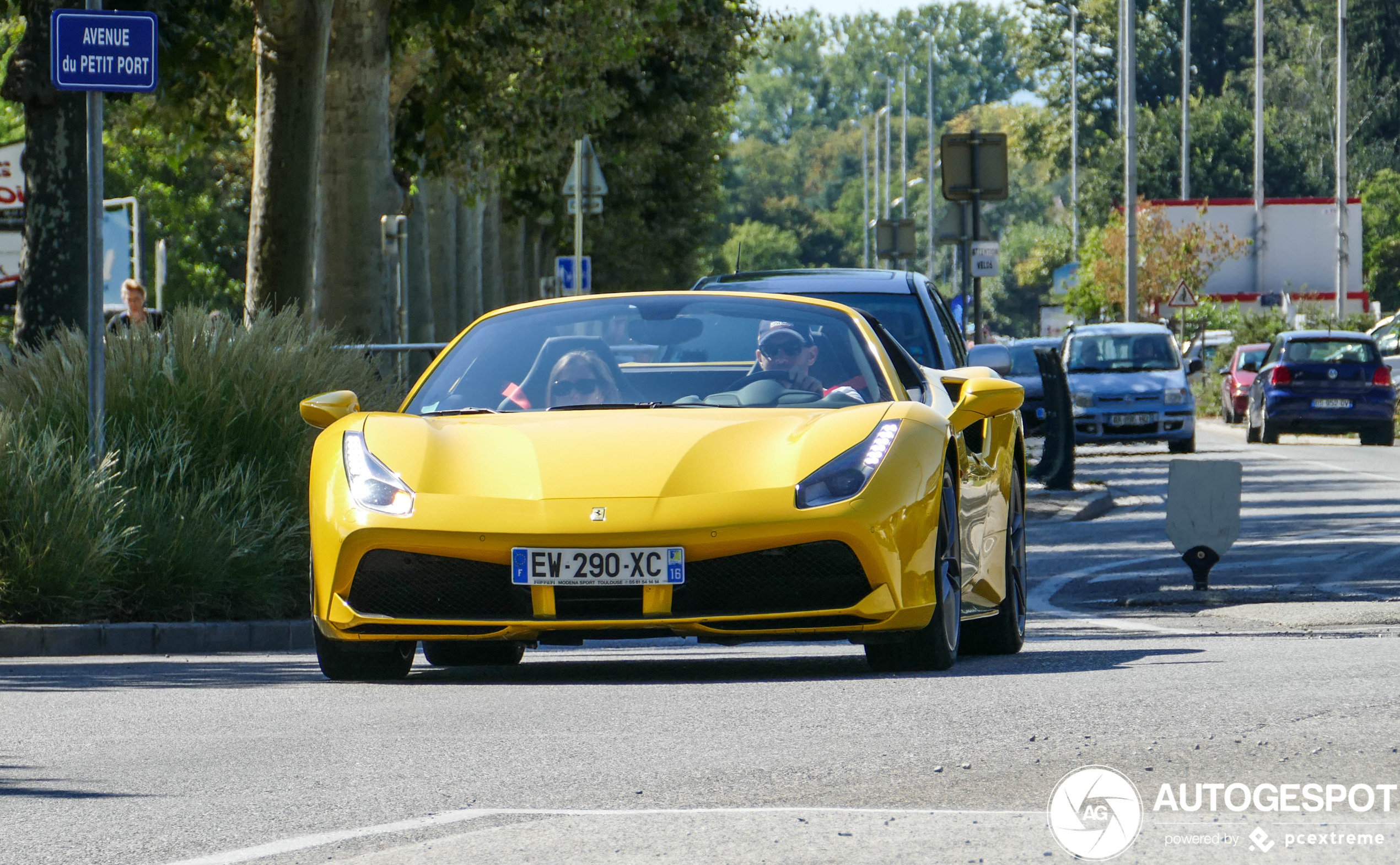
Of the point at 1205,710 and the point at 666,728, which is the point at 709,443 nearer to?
the point at 666,728

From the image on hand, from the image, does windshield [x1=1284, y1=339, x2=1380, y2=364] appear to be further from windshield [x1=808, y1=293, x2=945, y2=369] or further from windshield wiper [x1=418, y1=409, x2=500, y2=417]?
windshield wiper [x1=418, y1=409, x2=500, y2=417]

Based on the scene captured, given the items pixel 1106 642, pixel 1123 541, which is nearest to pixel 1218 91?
pixel 1123 541

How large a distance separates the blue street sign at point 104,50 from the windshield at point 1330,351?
23.0 m

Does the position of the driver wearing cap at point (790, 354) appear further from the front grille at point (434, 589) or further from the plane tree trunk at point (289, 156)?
the plane tree trunk at point (289, 156)

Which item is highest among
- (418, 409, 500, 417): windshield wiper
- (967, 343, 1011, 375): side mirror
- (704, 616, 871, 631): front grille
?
(967, 343, 1011, 375): side mirror

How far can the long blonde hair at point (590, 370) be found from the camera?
341 inches

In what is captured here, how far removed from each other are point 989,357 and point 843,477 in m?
3.02

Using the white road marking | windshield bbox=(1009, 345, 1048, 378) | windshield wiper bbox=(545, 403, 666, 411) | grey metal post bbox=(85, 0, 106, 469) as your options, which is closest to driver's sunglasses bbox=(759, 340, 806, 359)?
windshield wiper bbox=(545, 403, 666, 411)

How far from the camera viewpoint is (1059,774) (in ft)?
19.4

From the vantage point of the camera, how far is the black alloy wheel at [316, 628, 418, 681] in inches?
328

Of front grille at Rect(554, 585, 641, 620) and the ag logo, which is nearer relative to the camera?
the ag logo

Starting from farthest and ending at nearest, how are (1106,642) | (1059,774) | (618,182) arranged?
A: (618,182) < (1106,642) < (1059,774)

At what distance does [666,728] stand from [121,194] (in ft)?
207

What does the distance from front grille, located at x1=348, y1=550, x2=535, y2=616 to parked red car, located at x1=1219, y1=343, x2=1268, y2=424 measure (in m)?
33.4
